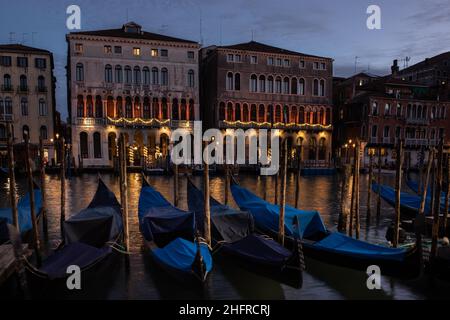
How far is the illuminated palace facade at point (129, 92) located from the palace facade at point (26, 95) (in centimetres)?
251

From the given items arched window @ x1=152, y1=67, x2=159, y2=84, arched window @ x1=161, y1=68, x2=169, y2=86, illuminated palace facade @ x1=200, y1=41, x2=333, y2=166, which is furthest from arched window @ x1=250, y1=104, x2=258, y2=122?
arched window @ x1=152, y1=67, x2=159, y2=84

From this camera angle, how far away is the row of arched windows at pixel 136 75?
2777cm

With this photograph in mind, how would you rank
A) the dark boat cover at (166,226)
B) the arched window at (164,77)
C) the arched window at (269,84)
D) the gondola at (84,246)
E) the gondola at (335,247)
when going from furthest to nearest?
1. the arched window at (269,84)
2. the arched window at (164,77)
3. the dark boat cover at (166,226)
4. the gondola at (335,247)
5. the gondola at (84,246)

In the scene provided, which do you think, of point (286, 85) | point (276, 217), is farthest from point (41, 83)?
point (276, 217)

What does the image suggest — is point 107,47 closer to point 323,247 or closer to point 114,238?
point 114,238

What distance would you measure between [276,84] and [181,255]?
25.9m

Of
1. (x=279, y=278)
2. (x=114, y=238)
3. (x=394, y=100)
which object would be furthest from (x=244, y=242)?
(x=394, y=100)

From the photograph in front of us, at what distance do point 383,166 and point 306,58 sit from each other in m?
11.3

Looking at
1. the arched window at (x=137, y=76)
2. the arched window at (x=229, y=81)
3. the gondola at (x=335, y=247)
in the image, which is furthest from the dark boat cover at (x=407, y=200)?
the arched window at (x=137, y=76)

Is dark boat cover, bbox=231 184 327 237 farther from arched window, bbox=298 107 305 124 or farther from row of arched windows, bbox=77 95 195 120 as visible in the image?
arched window, bbox=298 107 305 124

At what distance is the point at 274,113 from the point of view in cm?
3080

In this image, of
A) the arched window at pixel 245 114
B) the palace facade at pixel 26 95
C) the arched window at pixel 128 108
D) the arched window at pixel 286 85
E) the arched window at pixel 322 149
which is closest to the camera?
the palace facade at pixel 26 95

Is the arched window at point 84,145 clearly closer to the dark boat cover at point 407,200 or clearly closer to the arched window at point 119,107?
the arched window at point 119,107

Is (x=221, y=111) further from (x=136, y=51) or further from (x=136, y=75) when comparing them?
(x=136, y=51)
